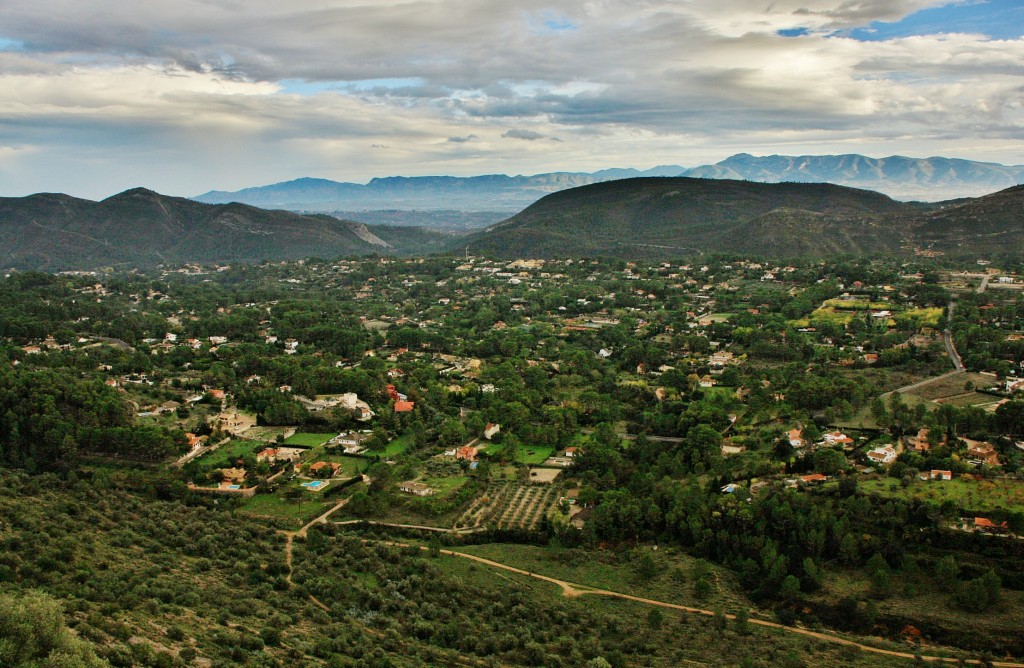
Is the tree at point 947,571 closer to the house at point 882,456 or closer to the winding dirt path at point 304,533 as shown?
the house at point 882,456

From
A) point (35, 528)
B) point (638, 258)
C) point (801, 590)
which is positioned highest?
point (638, 258)

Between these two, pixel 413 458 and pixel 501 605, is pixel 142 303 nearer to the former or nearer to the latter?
pixel 413 458

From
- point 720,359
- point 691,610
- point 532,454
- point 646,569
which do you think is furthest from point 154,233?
point 691,610

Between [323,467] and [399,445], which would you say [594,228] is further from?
[323,467]

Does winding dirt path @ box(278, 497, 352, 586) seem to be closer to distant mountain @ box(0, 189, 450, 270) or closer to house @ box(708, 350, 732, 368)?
house @ box(708, 350, 732, 368)

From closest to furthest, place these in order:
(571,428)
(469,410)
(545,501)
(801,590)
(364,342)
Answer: (801,590), (545,501), (571,428), (469,410), (364,342)

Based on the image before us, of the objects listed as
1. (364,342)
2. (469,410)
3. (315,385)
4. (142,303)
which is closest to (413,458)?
(469,410)

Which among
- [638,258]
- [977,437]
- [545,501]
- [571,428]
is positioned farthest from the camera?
[638,258]

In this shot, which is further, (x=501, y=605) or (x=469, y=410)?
(x=469, y=410)
